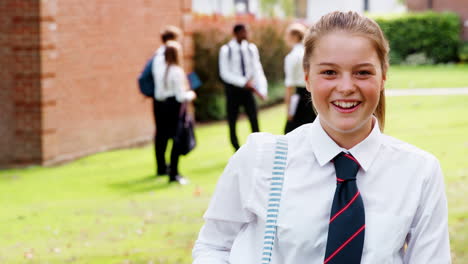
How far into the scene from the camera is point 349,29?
2586 mm

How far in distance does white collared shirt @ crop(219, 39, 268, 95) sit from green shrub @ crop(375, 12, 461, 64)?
22558mm

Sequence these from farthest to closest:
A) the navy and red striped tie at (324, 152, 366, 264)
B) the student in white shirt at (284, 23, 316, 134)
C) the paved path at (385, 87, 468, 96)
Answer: the paved path at (385, 87, 468, 96) < the student in white shirt at (284, 23, 316, 134) < the navy and red striped tie at (324, 152, 366, 264)

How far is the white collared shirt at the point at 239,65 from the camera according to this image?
1260 cm

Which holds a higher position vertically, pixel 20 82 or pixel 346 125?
pixel 346 125

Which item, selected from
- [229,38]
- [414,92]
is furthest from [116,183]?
[414,92]

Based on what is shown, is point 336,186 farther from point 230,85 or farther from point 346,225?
point 230,85

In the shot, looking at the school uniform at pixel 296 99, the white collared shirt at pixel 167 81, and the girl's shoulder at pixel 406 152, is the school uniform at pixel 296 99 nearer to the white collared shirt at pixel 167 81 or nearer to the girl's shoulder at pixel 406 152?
the white collared shirt at pixel 167 81

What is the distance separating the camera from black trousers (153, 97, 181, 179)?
11.3 metres

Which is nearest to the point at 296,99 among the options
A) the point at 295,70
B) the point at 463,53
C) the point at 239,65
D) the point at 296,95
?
the point at 296,95

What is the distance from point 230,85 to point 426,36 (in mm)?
23726

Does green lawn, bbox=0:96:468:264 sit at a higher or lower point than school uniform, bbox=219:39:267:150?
lower

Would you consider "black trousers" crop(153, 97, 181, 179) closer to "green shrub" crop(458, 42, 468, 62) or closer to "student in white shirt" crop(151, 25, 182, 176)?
"student in white shirt" crop(151, 25, 182, 176)

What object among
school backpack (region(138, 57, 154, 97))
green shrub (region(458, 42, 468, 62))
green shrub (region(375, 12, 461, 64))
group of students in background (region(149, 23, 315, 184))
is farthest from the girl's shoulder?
green shrub (region(375, 12, 461, 64))

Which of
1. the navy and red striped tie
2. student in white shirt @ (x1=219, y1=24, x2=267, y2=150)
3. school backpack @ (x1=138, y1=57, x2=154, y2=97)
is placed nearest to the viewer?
the navy and red striped tie
